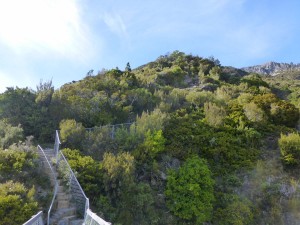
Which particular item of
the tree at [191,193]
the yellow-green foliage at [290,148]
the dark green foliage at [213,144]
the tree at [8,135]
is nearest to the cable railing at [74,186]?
the tree at [8,135]

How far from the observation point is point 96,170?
11.4m

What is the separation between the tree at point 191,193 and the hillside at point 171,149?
3 cm

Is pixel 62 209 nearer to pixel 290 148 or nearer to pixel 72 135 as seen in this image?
pixel 72 135

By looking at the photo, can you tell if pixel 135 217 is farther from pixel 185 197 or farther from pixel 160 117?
pixel 160 117

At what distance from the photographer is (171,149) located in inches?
557

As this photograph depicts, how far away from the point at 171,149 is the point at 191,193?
277cm

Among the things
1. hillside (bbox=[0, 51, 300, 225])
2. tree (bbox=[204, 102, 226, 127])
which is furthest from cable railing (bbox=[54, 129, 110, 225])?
tree (bbox=[204, 102, 226, 127])

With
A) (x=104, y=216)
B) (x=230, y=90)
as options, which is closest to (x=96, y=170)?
(x=104, y=216)

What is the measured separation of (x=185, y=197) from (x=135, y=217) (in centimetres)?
202

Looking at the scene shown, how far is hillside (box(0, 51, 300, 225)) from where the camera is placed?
11281mm

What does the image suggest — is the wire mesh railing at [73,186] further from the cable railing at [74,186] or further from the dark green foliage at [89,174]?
the dark green foliage at [89,174]

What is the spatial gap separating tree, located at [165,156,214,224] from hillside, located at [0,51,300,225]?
0.03m

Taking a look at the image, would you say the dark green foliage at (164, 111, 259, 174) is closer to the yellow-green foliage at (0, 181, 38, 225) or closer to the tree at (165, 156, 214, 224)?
Result: the tree at (165, 156, 214, 224)

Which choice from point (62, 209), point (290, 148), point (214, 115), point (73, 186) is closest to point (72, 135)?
point (73, 186)
